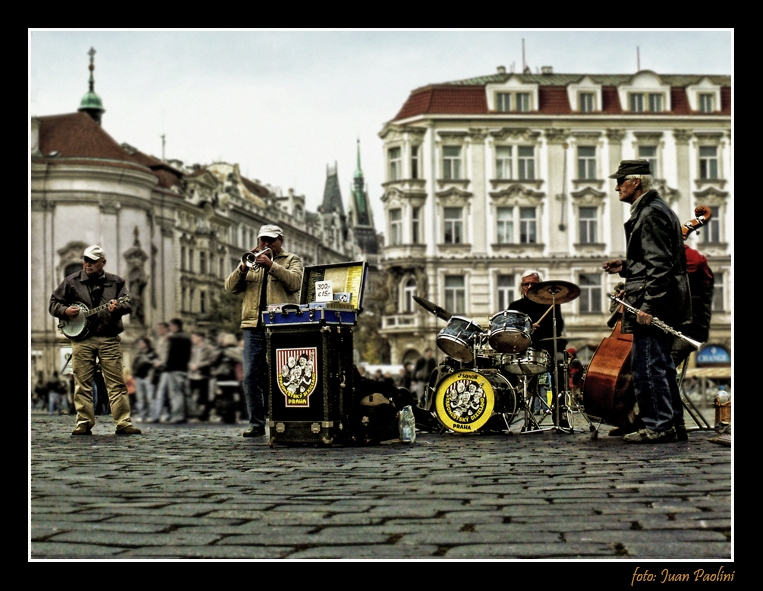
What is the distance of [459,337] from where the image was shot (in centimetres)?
1018

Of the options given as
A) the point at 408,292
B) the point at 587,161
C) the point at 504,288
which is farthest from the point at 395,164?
the point at 587,161

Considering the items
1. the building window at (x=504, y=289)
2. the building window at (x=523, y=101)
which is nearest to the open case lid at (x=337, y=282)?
the building window at (x=504, y=289)

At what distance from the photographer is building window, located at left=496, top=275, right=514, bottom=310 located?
47.2 meters

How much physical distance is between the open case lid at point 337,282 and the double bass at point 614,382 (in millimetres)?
1704

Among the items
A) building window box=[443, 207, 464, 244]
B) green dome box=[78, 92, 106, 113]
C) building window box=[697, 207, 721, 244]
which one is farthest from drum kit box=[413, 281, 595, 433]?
building window box=[443, 207, 464, 244]

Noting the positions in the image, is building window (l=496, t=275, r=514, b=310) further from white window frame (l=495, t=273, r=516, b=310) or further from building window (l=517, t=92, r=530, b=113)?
building window (l=517, t=92, r=530, b=113)

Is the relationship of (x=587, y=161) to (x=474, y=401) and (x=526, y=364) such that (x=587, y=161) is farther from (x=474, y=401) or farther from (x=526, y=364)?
(x=474, y=401)

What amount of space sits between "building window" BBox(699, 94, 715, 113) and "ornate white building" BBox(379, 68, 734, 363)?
0.18 ft

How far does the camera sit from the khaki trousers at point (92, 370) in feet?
31.0

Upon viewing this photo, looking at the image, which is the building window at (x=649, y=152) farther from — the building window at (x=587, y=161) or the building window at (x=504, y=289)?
the building window at (x=504, y=289)

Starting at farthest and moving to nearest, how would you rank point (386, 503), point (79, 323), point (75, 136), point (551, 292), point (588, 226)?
point (588, 226) → point (75, 136) → point (551, 292) → point (79, 323) → point (386, 503)

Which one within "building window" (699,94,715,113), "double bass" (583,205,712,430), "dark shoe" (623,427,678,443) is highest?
"building window" (699,94,715,113)

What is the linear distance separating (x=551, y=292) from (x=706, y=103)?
3870cm
